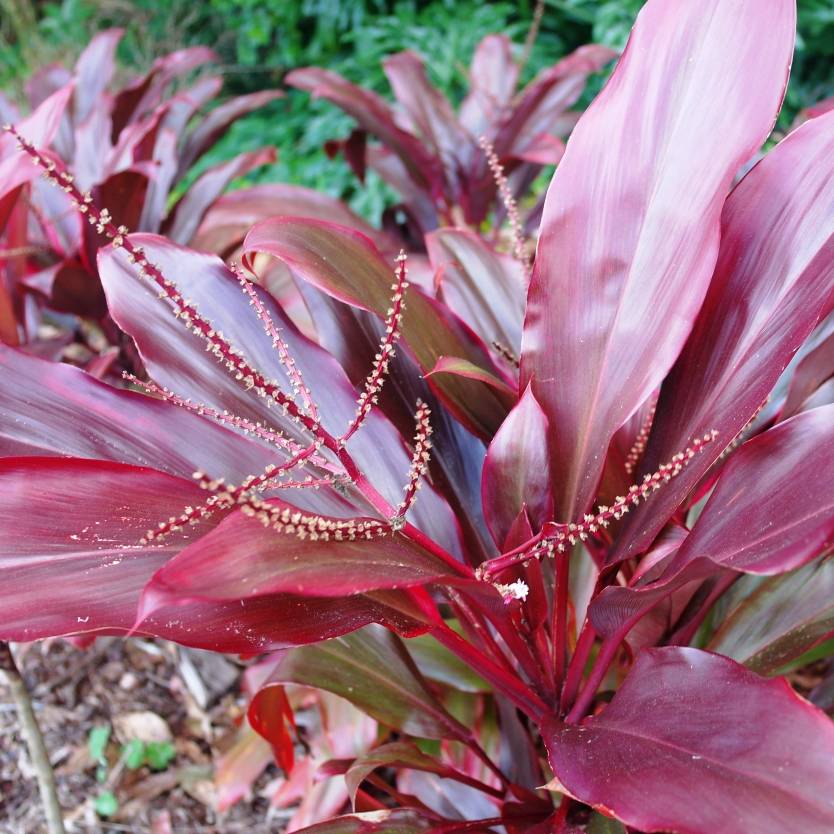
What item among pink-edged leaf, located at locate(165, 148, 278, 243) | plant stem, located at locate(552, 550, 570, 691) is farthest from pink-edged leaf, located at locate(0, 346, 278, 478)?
pink-edged leaf, located at locate(165, 148, 278, 243)

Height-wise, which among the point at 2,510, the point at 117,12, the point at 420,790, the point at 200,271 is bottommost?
the point at 420,790

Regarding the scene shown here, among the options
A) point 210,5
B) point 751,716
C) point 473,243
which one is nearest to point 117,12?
point 210,5

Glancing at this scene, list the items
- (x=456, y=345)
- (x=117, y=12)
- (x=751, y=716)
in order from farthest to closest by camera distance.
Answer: (x=117, y=12) → (x=456, y=345) → (x=751, y=716)

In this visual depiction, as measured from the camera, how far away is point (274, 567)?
49 centimetres

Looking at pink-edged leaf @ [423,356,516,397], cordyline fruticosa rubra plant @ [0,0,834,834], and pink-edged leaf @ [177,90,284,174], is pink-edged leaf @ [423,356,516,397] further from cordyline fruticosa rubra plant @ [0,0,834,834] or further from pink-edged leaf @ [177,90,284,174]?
pink-edged leaf @ [177,90,284,174]

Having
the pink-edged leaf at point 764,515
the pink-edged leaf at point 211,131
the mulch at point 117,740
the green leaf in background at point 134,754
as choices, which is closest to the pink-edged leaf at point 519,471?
the pink-edged leaf at point 764,515

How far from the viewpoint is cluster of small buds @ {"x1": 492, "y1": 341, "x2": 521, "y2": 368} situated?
91 centimetres

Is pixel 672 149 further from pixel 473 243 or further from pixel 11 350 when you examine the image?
pixel 11 350

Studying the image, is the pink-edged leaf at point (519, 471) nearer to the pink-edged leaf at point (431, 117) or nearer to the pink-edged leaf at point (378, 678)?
the pink-edged leaf at point (378, 678)

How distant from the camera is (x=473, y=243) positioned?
1024mm

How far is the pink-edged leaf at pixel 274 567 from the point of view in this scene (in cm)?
46

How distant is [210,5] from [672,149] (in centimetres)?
451

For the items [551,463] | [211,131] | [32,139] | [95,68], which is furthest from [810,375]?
[95,68]

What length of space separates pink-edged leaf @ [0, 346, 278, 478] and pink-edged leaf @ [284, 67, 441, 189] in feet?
3.83
